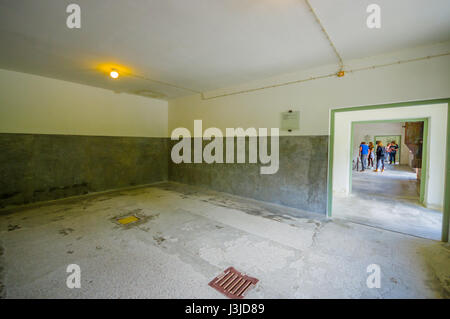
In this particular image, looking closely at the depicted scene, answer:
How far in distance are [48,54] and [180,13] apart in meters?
2.55

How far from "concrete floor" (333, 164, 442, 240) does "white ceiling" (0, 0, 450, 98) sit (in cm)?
274

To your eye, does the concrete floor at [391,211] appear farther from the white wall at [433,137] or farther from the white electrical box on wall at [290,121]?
the white electrical box on wall at [290,121]

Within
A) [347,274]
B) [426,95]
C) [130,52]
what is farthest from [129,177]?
[426,95]

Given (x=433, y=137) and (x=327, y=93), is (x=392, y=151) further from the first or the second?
(x=327, y=93)

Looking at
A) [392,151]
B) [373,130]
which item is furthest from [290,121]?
[392,151]

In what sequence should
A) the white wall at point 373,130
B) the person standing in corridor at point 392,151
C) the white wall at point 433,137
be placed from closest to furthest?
the white wall at point 433,137 < the white wall at point 373,130 < the person standing in corridor at point 392,151

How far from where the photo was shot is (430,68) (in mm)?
2713

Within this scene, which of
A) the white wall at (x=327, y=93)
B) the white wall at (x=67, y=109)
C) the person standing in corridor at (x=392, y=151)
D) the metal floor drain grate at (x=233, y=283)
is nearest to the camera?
the metal floor drain grate at (x=233, y=283)

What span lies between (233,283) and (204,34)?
2.94 m

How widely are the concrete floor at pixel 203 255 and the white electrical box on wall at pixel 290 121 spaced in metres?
1.75

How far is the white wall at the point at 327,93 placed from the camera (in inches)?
107

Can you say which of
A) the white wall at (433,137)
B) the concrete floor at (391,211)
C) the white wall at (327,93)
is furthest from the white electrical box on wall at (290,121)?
the white wall at (433,137)

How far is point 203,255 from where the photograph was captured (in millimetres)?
2311

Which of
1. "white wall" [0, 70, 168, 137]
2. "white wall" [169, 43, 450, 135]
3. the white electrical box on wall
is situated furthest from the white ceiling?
the white electrical box on wall
